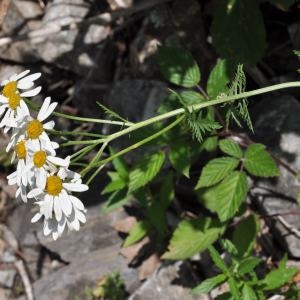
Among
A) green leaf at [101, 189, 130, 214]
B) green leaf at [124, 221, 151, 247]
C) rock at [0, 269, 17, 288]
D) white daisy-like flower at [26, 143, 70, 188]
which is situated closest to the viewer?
white daisy-like flower at [26, 143, 70, 188]

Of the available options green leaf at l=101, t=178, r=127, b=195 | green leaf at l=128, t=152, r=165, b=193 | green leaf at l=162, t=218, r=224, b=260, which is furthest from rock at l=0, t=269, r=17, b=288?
green leaf at l=128, t=152, r=165, b=193

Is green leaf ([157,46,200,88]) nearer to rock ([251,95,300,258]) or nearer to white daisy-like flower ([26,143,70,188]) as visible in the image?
rock ([251,95,300,258])

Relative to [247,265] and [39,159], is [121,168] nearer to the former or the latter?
[247,265]

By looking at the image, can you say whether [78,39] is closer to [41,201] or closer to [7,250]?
[7,250]

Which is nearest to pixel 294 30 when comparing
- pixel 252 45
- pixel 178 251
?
pixel 252 45

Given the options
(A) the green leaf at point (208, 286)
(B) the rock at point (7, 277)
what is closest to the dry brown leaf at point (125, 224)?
(B) the rock at point (7, 277)

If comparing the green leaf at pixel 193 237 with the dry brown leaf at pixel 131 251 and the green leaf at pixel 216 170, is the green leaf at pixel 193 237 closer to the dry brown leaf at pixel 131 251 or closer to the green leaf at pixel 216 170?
the green leaf at pixel 216 170

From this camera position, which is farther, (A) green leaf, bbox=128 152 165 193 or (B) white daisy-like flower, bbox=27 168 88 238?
(A) green leaf, bbox=128 152 165 193
